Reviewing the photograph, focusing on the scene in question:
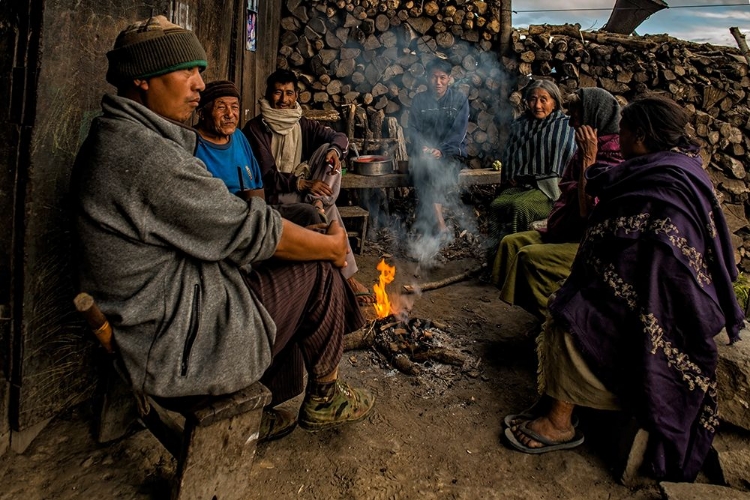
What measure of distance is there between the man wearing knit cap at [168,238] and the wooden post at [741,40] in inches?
352

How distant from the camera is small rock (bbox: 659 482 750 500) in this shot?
7.59 ft

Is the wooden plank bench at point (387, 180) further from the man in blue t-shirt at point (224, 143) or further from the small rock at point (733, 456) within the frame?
the small rock at point (733, 456)

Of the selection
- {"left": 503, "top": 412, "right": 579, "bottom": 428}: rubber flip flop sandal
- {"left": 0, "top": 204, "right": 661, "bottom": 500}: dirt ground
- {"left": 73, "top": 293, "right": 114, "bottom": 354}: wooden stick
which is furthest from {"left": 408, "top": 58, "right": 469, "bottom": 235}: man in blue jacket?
{"left": 73, "top": 293, "right": 114, "bottom": 354}: wooden stick

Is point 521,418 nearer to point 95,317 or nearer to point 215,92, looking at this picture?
point 95,317

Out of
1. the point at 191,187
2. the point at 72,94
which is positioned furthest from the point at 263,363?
the point at 72,94

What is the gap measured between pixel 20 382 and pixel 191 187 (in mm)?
1260

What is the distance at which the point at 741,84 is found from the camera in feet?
26.9

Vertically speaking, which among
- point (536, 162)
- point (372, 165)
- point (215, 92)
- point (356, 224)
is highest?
point (215, 92)

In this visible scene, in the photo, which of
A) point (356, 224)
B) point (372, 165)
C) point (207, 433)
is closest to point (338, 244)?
point (207, 433)

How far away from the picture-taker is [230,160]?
11.6 feet

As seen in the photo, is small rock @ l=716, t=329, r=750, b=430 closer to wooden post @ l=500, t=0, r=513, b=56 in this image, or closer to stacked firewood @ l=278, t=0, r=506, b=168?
stacked firewood @ l=278, t=0, r=506, b=168

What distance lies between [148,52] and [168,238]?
0.68m

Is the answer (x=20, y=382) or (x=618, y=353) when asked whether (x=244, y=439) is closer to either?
(x=20, y=382)

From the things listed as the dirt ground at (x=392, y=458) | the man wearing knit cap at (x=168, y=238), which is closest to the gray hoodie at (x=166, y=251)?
the man wearing knit cap at (x=168, y=238)
